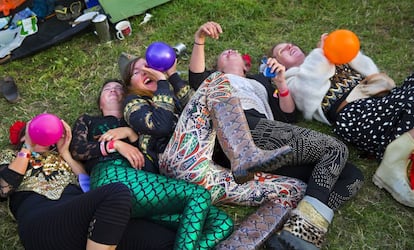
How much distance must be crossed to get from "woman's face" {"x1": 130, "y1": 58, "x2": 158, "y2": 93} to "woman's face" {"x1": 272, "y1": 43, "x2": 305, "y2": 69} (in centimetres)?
90

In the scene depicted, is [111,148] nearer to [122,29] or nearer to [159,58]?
[159,58]

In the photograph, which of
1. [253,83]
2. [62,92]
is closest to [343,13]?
[253,83]

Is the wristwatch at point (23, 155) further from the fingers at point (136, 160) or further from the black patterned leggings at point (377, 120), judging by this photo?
the black patterned leggings at point (377, 120)

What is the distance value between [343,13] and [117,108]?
7.21 ft

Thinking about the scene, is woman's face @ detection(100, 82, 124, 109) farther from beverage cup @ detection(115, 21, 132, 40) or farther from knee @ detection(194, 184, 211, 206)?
beverage cup @ detection(115, 21, 132, 40)

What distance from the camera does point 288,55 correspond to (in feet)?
11.4

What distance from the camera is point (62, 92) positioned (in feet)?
12.0

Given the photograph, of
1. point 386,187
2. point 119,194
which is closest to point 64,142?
point 119,194

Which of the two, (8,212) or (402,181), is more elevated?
(402,181)

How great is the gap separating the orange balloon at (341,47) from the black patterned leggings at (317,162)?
0.53m

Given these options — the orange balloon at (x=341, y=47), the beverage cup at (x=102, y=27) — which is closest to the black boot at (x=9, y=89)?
the beverage cup at (x=102, y=27)

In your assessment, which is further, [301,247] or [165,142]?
[165,142]

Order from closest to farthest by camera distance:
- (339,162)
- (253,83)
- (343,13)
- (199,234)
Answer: (199,234) → (339,162) → (253,83) → (343,13)

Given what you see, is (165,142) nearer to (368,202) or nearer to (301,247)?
(301,247)
